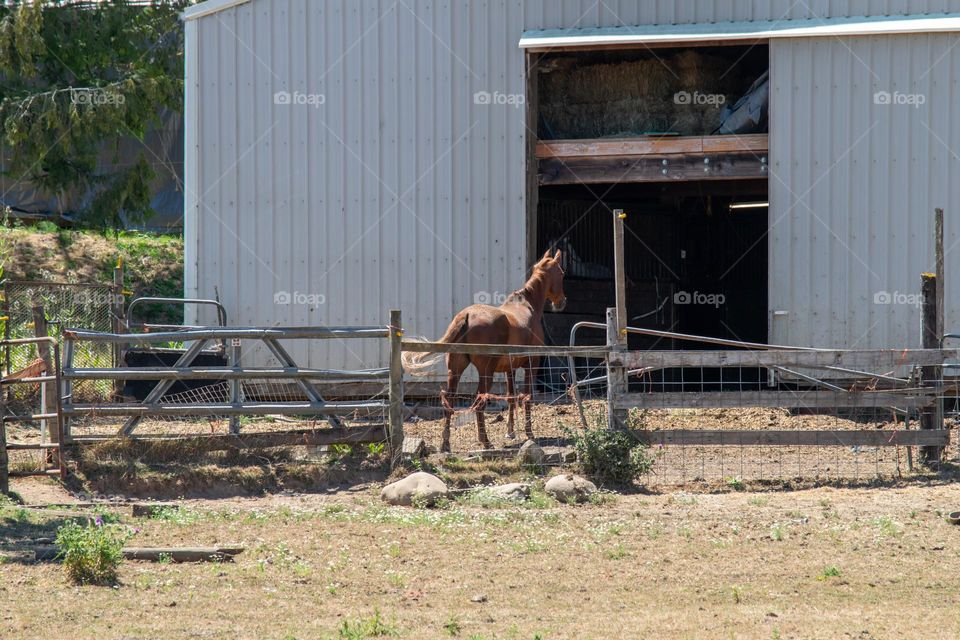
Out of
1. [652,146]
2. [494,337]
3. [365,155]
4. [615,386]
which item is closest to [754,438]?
[615,386]

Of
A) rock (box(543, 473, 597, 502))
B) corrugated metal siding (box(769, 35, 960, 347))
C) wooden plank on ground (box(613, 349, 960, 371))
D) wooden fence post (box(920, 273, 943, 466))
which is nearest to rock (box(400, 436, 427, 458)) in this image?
rock (box(543, 473, 597, 502))

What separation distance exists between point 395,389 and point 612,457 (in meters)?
Result: 2.29

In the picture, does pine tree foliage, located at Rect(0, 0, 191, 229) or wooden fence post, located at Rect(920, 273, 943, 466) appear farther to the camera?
pine tree foliage, located at Rect(0, 0, 191, 229)

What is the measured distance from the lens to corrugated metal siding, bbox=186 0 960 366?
1539cm

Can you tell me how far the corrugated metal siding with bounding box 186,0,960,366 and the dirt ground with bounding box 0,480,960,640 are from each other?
6374 mm

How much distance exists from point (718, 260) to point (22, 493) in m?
16.4

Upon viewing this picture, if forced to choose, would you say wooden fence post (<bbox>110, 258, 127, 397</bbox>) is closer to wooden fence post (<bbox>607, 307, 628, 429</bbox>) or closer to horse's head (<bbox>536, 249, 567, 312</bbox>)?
horse's head (<bbox>536, 249, 567, 312</bbox>)

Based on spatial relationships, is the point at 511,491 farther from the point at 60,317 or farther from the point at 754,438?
the point at 60,317

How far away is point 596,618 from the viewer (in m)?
5.91

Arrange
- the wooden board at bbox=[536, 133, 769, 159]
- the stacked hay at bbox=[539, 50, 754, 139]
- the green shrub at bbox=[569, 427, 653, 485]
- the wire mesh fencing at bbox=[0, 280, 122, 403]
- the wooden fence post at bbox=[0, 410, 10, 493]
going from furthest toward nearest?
the stacked hay at bbox=[539, 50, 754, 139] → the wooden board at bbox=[536, 133, 769, 159] → the wire mesh fencing at bbox=[0, 280, 122, 403] → the green shrub at bbox=[569, 427, 653, 485] → the wooden fence post at bbox=[0, 410, 10, 493]

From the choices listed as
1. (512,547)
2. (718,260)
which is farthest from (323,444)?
(718,260)

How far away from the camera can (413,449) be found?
35.3 ft

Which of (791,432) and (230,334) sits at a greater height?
(230,334)

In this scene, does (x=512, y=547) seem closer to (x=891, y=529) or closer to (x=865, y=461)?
(x=891, y=529)
